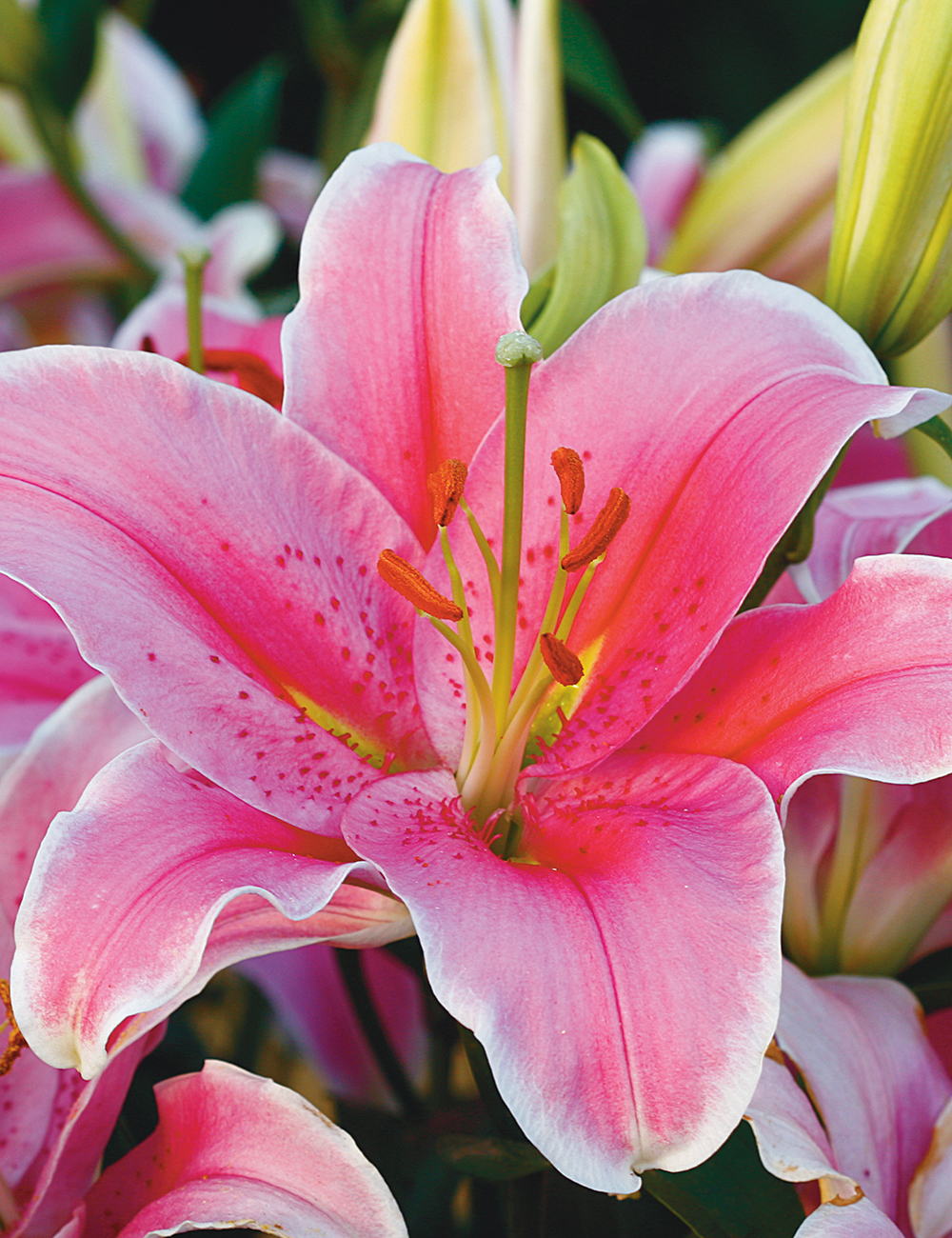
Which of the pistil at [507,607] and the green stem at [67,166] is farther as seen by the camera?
the green stem at [67,166]

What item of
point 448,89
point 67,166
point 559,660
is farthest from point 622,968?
point 67,166

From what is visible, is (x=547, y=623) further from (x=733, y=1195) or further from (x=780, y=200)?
(x=780, y=200)

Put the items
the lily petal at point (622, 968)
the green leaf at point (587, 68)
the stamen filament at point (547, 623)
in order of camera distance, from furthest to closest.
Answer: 1. the green leaf at point (587, 68)
2. the stamen filament at point (547, 623)
3. the lily petal at point (622, 968)

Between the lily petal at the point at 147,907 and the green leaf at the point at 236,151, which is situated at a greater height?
the green leaf at the point at 236,151

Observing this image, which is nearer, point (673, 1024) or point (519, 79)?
point (673, 1024)

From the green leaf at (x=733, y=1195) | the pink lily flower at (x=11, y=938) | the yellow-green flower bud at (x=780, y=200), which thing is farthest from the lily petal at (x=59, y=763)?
the yellow-green flower bud at (x=780, y=200)

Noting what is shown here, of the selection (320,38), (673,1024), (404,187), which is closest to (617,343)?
(404,187)

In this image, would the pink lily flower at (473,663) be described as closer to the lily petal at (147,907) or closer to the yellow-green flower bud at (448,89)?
the lily petal at (147,907)

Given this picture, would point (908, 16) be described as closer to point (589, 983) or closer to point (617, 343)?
point (617, 343)

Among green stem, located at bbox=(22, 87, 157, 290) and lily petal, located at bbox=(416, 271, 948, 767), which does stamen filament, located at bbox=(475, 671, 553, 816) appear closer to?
lily petal, located at bbox=(416, 271, 948, 767)
